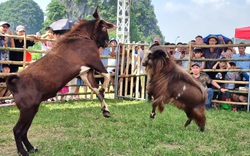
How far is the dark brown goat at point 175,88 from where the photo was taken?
18.6 ft

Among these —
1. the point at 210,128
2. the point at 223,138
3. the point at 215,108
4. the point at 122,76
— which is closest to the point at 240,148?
the point at 223,138

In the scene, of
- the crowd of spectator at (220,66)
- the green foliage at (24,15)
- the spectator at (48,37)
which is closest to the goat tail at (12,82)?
the spectator at (48,37)

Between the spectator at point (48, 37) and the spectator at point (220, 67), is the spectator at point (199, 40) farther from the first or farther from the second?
the spectator at point (48, 37)

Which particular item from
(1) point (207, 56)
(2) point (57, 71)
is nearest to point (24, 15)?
(1) point (207, 56)

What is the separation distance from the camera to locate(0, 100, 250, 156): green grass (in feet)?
14.8

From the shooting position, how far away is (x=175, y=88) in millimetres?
5676

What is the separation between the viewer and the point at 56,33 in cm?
997

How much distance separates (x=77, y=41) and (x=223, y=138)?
9.08ft

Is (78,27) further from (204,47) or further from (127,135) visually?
(204,47)

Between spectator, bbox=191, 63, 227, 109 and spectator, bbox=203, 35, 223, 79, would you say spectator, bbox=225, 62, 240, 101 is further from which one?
spectator, bbox=203, 35, 223, 79

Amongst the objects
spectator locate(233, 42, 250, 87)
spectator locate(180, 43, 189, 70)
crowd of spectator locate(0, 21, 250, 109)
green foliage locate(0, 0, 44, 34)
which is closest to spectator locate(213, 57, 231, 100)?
crowd of spectator locate(0, 21, 250, 109)

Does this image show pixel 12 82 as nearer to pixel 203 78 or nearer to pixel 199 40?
pixel 203 78

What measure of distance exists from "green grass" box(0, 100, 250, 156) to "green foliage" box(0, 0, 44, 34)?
82.6 m

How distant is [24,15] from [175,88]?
9260 centimetres
